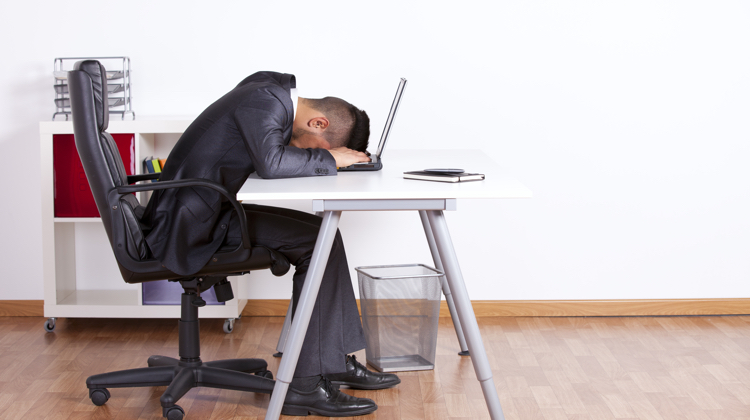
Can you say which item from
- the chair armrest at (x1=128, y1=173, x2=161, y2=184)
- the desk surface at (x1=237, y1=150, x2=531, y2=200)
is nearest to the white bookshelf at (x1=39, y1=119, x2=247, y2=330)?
the chair armrest at (x1=128, y1=173, x2=161, y2=184)

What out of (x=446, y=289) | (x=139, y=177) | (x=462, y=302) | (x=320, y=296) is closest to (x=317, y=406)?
(x=320, y=296)

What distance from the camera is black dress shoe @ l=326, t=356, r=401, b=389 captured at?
239 cm

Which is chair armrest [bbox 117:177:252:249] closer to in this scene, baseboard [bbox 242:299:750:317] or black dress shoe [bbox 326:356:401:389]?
black dress shoe [bbox 326:356:401:389]

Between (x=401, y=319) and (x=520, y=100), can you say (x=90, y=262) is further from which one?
(x=520, y=100)

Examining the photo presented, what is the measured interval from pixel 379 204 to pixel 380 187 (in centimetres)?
6

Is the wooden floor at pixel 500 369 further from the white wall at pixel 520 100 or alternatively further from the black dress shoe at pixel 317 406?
the white wall at pixel 520 100

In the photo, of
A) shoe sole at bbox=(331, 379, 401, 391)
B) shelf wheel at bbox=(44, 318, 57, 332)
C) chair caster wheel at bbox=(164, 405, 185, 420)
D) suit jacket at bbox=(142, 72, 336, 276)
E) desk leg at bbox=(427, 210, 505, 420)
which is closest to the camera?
desk leg at bbox=(427, 210, 505, 420)

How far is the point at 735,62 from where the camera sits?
10.2 feet

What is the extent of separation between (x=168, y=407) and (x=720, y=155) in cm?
254

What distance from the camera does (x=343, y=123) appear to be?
2258mm

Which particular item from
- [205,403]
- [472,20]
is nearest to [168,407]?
[205,403]

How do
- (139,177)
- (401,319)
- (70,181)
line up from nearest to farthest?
(139,177), (401,319), (70,181)

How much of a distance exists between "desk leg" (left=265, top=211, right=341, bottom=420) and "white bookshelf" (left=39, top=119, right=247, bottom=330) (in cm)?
112

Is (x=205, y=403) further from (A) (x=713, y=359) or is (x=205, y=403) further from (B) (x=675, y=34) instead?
(B) (x=675, y=34)
